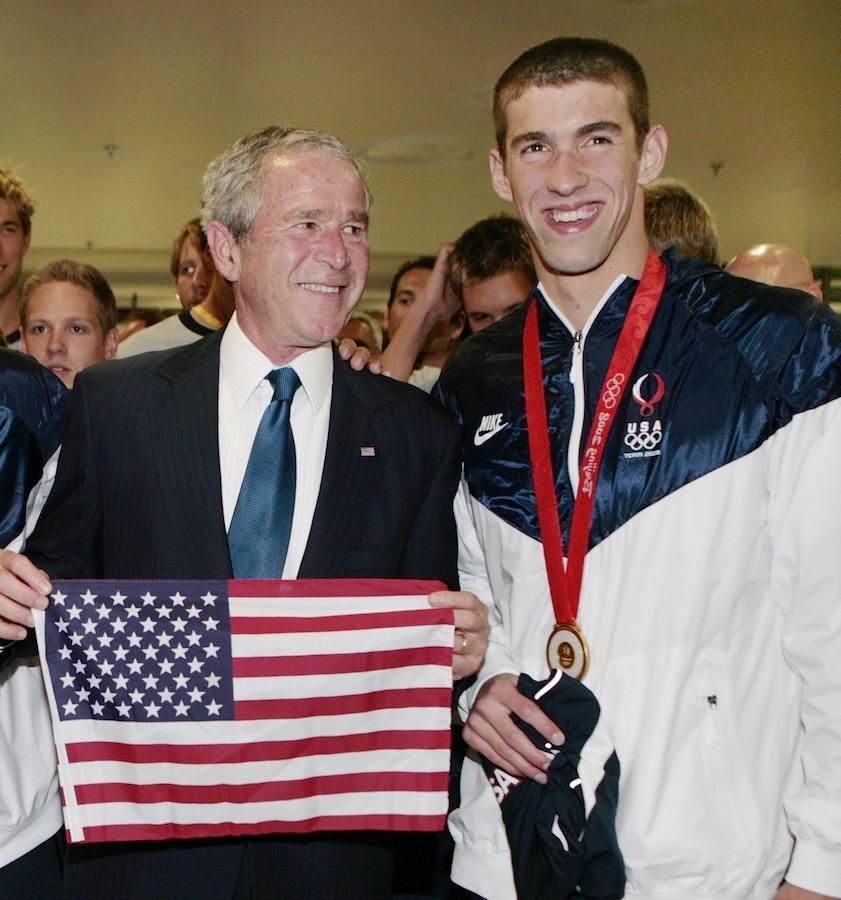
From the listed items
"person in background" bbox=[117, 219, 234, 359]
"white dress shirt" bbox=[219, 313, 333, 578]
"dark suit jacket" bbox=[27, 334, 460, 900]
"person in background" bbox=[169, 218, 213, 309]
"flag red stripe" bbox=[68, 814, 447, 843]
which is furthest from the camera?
"person in background" bbox=[169, 218, 213, 309]

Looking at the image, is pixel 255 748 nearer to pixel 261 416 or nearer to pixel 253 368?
pixel 261 416

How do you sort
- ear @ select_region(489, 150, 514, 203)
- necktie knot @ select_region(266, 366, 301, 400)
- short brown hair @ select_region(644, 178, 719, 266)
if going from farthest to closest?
short brown hair @ select_region(644, 178, 719, 266), ear @ select_region(489, 150, 514, 203), necktie knot @ select_region(266, 366, 301, 400)

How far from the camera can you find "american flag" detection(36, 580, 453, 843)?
8.20 ft

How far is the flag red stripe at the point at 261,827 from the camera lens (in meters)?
2.49

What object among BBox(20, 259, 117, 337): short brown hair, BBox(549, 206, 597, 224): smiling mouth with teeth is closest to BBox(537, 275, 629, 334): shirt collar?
BBox(549, 206, 597, 224): smiling mouth with teeth

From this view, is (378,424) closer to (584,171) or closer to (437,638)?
(437,638)

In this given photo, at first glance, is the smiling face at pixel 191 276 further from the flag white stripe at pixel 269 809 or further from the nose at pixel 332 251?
the flag white stripe at pixel 269 809

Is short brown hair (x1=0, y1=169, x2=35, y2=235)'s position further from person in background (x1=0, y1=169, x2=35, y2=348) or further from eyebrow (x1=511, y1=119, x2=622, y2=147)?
eyebrow (x1=511, y1=119, x2=622, y2=147)

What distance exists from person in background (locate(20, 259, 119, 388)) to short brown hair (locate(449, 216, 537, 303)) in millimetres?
1307

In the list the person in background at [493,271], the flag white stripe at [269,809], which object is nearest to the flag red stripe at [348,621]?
the flag white stripe at [269,809]

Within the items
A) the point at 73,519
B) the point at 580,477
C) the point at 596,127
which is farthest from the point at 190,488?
the point at 596,127

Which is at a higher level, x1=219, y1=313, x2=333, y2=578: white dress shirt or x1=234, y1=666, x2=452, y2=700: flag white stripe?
x1=219, y1=313, x2=333, y2=578: white dress shirt

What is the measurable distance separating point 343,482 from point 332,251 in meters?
0.55

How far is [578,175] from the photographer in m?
2.68
